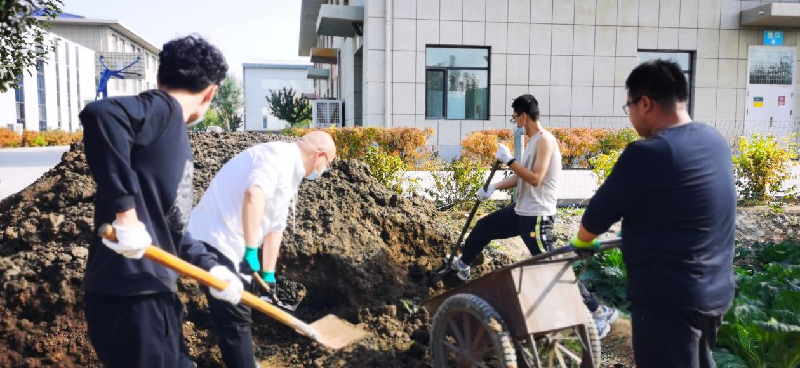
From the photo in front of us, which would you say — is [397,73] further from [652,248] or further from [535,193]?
[652,248]

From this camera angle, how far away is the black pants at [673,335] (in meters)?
2.31

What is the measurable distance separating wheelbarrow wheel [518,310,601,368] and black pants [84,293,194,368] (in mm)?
1605

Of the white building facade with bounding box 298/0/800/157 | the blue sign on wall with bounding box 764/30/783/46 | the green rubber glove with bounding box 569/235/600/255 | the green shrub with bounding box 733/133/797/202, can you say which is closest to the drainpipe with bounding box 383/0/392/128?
the white building facade with bounding box 298/0/800/157

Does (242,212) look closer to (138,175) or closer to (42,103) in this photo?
(138,175)

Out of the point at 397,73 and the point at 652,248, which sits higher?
the point at 397,73

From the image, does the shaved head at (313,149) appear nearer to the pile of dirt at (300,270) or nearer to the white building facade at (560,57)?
the pile of dirt at (300,270)

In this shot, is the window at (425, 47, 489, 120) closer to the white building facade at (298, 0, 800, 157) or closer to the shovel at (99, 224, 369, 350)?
the white building facade at (298, 0, 800, 157)

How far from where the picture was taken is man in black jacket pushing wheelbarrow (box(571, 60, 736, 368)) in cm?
224

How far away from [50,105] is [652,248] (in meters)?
55.8

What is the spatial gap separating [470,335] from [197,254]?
4.63 ft

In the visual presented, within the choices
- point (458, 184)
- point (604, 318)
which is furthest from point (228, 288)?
point (458, 184)

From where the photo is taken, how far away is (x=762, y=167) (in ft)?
29.0

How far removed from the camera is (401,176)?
8.55 m

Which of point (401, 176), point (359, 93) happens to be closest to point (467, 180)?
point (401, 176)
